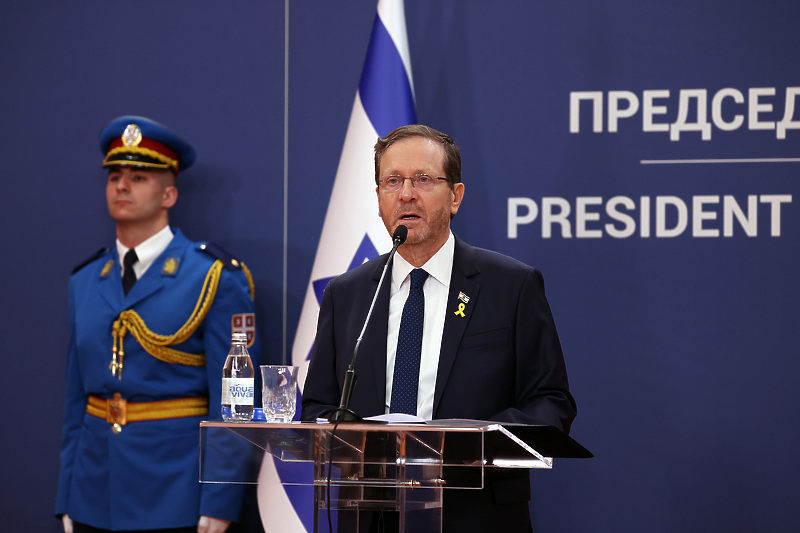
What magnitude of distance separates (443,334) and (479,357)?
0.10 meters

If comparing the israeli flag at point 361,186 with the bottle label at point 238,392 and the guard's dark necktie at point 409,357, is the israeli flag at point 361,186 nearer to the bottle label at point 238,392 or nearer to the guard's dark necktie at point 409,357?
the guard's dark necktie at point 409,357

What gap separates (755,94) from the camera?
353 centimetres

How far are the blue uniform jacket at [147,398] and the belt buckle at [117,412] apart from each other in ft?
0.07

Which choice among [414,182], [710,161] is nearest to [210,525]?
[414,182]

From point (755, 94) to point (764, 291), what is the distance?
0.76 meters

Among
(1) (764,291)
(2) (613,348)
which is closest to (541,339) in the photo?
(2) (613,348)

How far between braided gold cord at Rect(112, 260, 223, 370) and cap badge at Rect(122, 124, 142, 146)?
61cm

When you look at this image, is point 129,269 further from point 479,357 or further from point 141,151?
point 479,357

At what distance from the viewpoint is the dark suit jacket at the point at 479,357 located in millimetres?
2049

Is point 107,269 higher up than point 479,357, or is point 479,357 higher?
point 107,269

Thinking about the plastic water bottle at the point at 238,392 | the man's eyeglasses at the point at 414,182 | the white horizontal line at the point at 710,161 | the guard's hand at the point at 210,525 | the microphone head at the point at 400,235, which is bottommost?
the guard's hand at the point at 210,525

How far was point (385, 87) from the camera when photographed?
3.42 meters

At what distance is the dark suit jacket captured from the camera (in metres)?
2.05

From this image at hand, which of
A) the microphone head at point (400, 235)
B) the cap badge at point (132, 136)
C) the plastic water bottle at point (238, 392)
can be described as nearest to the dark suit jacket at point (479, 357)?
the plastic water bottle at point (238, 392)
